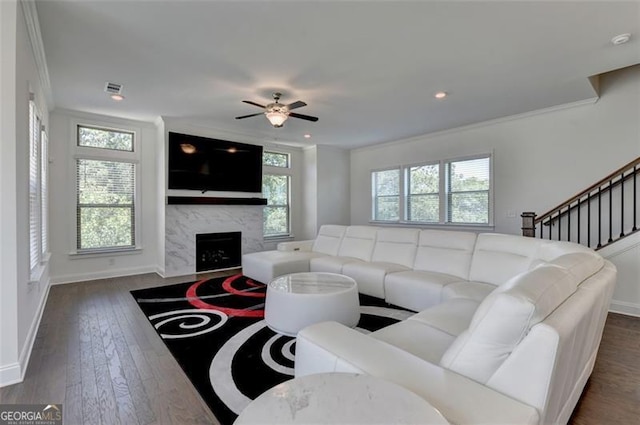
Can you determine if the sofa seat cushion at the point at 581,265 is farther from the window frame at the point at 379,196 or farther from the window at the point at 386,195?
the window at the point at 386,195

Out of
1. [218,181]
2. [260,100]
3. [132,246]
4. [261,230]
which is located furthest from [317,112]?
[132,246]

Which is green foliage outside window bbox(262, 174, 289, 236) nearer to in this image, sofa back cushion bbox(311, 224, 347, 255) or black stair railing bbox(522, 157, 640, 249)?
sofa back cushion bbox(311, 224, 347, 255)

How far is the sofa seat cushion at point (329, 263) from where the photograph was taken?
4328 millimetres

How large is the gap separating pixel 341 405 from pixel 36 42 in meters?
3.83

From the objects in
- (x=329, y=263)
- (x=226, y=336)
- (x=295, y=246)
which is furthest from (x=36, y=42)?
(x=295, y=246)

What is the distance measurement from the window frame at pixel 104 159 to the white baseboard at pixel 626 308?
23.4 feet

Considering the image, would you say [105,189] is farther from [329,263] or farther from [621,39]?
[621,39]

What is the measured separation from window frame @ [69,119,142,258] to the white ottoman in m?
3.72


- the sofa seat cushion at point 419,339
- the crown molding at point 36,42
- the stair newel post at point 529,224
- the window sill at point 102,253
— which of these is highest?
the crown molding at point 36,42

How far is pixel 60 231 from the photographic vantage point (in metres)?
4.80

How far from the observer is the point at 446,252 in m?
3.75

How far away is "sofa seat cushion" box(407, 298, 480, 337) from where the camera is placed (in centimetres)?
199

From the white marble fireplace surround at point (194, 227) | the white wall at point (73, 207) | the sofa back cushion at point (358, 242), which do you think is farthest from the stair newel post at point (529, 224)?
the white wall at point (73, 207)

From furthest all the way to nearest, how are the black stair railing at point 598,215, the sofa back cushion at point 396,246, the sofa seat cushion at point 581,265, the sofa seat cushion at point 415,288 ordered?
the sofa back cushion at point 396,246 → the black stair railing at point 598,215 → the sofa seat cushion at point 415,288 → the sofa seat cushion at point 581,265
